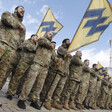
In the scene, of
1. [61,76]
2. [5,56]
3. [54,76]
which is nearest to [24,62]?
[5,56]

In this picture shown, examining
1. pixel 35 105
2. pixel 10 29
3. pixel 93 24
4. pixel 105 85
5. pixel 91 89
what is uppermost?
pixel 93 24

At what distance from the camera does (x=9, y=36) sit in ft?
8.71

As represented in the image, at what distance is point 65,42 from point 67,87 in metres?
1.78

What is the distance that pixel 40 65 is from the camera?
10.9 ft

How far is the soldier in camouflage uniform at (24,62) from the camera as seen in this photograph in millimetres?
3309

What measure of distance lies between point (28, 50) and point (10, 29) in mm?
979

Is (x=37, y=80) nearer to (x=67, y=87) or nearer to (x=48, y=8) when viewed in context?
(x=67, y=87)

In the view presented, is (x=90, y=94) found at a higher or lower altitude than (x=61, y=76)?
lower

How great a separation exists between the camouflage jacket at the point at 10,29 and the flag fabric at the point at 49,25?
135 inches

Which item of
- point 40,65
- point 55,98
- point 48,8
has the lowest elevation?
point 55,98

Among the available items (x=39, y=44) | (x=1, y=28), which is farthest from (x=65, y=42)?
(x=1, y=28)

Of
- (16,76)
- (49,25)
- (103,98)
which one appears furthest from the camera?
(103,98)

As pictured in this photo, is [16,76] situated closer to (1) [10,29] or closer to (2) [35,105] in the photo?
(2) [35,105]

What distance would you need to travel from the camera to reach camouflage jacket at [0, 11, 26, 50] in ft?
8.41
